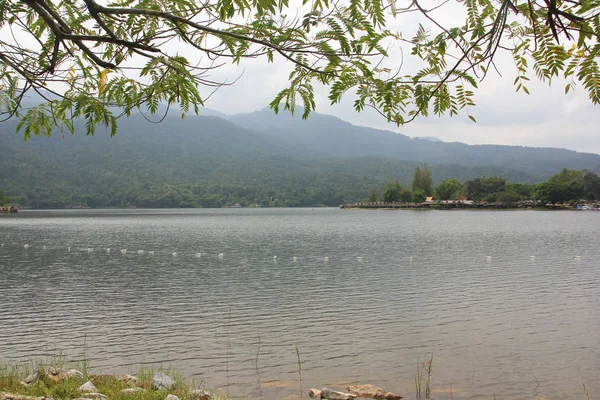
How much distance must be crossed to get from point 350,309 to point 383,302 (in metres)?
2.14

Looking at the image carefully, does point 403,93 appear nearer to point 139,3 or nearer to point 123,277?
point 139,3

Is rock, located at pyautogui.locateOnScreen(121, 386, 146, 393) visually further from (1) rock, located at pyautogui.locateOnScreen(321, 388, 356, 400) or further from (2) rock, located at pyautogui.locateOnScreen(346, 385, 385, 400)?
(2) rock, located at pyautogui.locateOnScreen(346, 385, 385, 400)

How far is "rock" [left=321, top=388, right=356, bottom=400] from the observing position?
10.2 meters

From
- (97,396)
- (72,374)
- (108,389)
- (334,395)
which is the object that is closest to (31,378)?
(72,374)

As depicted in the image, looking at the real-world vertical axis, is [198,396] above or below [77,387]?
below

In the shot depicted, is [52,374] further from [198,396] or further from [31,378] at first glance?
[198,396]

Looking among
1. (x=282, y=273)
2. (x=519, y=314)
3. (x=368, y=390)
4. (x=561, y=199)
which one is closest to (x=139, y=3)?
(x=368, y=390)

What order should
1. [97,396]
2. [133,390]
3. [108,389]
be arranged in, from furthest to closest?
[108,389]
[133,390]
[97,396]

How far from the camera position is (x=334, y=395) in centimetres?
1027

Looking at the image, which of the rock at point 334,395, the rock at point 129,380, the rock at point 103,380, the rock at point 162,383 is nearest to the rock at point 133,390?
the rock at point 162,383

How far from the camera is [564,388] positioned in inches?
443

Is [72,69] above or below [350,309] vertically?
above

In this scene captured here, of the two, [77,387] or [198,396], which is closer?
[77,387]

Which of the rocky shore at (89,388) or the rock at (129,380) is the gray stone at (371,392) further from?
the rock at (129,380)
